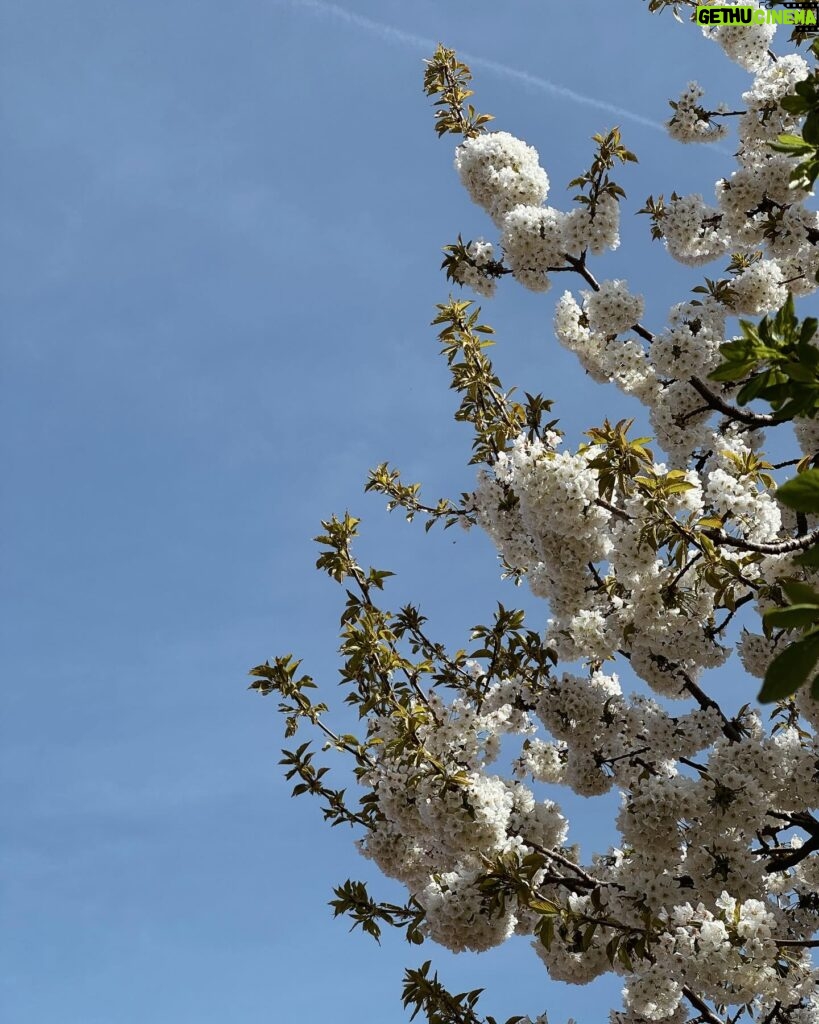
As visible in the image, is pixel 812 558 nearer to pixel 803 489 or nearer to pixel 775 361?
pixel 803 489

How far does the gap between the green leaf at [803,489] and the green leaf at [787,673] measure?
0.33m

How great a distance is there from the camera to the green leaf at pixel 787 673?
1604 mm

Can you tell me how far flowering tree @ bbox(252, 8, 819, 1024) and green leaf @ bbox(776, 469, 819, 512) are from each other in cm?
289

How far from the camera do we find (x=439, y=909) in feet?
19.3

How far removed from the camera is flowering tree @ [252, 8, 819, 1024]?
5.56 meters

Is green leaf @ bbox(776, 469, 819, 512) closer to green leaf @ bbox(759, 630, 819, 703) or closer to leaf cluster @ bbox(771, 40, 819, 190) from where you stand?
green leaf @ bbox(759, 630, 819, 703)

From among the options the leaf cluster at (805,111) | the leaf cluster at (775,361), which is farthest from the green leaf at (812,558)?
the leaf cluster at (805,111)

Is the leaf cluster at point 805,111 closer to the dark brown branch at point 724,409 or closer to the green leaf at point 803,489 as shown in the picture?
the green leaf at point 803,489

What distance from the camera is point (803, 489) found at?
6.04 ft

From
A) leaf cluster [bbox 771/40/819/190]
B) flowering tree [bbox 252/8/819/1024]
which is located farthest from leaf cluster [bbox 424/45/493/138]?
leaf cluster [bbox 771/40/819/190]

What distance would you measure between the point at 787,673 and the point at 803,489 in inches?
16.6

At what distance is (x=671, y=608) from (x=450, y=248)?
366 cm

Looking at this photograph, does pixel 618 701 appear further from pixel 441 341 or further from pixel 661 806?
pixel 441 341

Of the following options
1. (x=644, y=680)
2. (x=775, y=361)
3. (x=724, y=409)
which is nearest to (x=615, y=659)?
(x=644, y=680)
